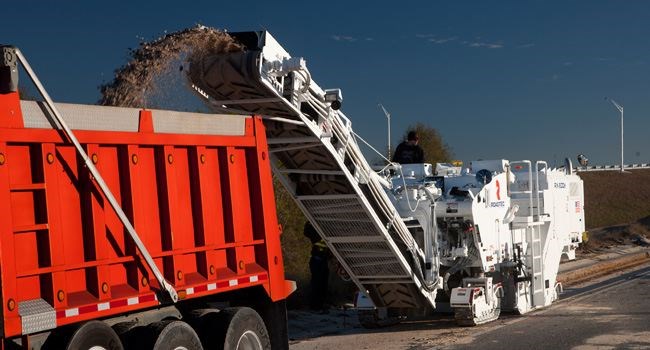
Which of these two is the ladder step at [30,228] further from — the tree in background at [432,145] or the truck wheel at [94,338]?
the tree in background at [432,145]

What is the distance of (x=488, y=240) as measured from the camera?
15.6m

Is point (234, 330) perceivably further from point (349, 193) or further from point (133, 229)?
point (349, 193)

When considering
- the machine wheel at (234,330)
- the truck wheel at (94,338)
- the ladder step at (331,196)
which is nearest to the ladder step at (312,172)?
the ladder step at (331,196)

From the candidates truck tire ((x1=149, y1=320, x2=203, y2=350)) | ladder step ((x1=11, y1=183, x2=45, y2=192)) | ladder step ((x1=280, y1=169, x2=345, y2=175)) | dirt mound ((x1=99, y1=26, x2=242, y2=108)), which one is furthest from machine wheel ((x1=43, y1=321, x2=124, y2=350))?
ladder step ((x1=280, y1=169, x2=345, y2=175))

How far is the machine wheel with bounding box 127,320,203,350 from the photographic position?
27.5 feet

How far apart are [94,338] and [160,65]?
135 inches

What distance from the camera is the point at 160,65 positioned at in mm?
10375

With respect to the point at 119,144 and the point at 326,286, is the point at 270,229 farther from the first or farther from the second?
the point at 326,286

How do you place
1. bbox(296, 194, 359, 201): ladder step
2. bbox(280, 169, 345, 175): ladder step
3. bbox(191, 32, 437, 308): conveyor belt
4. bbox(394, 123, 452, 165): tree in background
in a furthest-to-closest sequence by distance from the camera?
bbox(394, 123, 452, 165): tree in background
bbox(296, 194, 359, 201): ladder step
bbox(280, 169, 345, 175): ladder step
bbox(191, 32, 437, 308): conveyor belt

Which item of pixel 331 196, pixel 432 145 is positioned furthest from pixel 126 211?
pixel 432 145

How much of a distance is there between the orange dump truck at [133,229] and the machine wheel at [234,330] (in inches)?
0.5

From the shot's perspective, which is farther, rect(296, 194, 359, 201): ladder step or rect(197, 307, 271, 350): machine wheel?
rect(296, 194, 359, 201): ladder step

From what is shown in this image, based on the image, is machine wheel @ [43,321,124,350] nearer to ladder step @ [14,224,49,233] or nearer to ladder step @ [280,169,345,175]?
ladder step @ [14,224,49,233]

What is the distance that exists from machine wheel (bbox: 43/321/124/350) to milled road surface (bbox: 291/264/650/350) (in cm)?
561
